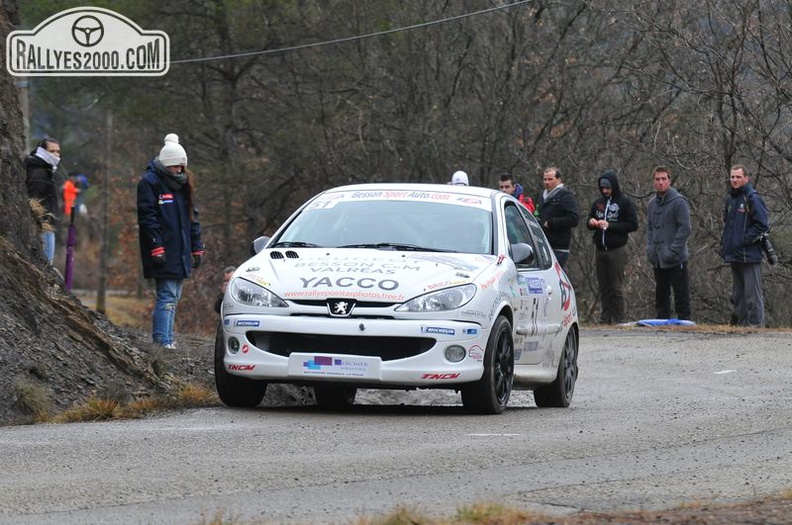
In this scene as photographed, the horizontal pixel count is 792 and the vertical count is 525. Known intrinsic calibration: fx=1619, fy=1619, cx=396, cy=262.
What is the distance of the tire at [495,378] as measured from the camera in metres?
10.7

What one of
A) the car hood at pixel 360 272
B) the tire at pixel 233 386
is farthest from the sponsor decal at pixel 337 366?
the tire at pixel 233 386

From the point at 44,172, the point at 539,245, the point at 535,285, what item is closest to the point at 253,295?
the point at 535,285

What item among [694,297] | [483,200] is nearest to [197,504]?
[483,200]

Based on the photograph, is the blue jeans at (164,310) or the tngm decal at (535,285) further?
the blue jeans at (164,310)

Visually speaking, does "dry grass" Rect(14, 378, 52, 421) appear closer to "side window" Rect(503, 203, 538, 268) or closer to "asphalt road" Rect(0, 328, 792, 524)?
"asphalt road" Rect(0, 328, 792, 524)

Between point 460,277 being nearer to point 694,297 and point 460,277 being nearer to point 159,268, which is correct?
point 159,268

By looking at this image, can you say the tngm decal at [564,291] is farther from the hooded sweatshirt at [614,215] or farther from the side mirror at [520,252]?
the hooded sweatshirt at [614,215]

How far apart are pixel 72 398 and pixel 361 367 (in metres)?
2.04

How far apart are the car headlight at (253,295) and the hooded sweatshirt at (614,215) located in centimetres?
1090

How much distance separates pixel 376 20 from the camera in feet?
115

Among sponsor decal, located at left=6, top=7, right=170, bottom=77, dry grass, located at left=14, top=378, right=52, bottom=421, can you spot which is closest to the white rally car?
dry grass, located at left=14, top=378, right=52, bottom=421

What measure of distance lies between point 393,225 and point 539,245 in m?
1.71

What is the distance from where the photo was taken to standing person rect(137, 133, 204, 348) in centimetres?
1395

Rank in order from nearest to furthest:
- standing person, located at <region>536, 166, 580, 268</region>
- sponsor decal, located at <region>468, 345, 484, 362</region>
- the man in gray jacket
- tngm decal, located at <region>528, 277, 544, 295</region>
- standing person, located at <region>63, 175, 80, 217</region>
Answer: sponsor decal, located at <region>468, 345, 484, 362</region>
tngm decal, located at <region>528, 277, 544, 295</region>
standing person, located at <region>536, 166, 580, 268</region>
the man in gray jacket
standing person, located at <region>63, 175, 80, 217</region>
